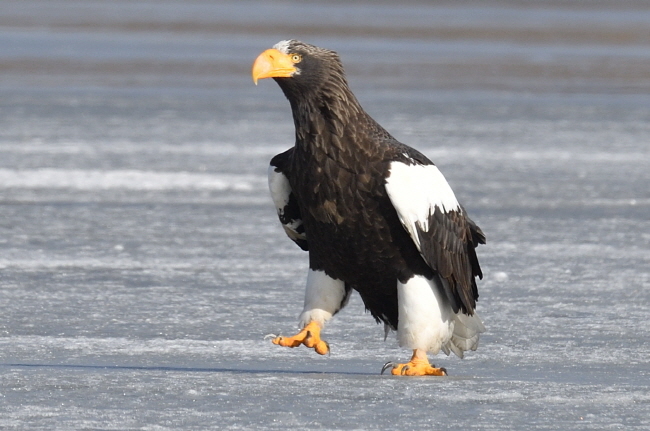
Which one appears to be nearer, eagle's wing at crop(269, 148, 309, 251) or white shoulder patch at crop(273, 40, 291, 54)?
white shoulder patch at crop(273, 40, 291, 54)

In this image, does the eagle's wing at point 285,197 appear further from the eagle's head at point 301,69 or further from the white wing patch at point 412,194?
the white wing patch at point 412,194

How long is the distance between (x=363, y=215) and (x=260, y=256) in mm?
2509

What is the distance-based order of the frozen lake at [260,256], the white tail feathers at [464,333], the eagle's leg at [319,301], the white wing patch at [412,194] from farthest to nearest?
the white tail feathers at [464,333] → the eagle's leg at [319,301] → the white wing patch at [412,194] → the frozen lake at [260,256]

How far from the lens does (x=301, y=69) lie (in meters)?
4.52

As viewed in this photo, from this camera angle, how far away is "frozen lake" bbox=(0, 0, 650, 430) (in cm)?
408

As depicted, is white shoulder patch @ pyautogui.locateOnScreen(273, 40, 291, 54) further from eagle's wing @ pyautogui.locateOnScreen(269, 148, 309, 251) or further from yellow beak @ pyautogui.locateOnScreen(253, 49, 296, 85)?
eagle's wing @ pyautogui.locateOnScreen(269, 148, 309, 251)

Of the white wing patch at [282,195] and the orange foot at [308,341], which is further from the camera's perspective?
the white wing patch at [282,195]

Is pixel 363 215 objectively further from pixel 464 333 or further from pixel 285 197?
pixel 464 333

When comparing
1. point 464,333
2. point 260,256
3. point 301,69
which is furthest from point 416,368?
point 260,256

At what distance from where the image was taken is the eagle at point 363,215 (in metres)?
4.45

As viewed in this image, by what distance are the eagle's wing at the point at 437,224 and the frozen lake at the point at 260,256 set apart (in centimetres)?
31

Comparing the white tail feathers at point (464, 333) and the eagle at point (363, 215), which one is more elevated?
the eagle at point (363, 215)

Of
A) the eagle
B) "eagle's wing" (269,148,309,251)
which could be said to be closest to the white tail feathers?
the eagle

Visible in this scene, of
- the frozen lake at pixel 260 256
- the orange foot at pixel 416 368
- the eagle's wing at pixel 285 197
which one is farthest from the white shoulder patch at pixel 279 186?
the orange foot at pixel 416 368
